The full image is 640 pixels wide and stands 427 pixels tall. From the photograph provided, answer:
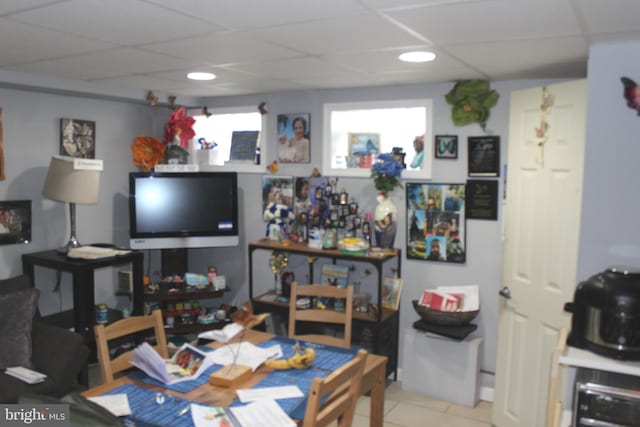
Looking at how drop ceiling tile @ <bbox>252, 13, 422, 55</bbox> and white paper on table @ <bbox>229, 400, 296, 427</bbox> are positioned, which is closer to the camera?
white paper on table @ <bbox>229, 400, 296, 427</bbox>

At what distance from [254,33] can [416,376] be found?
104 inches

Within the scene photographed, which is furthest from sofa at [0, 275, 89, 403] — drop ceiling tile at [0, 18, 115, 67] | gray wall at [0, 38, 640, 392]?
drop ceiling tile at [0, 18, 115, 67]

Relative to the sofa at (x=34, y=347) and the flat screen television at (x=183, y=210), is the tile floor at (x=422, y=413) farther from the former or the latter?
the flat screen television at (x=183, y=210)

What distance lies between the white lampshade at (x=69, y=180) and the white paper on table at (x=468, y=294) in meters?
2.60

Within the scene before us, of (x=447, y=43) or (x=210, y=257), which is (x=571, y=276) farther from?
(x=210, y=257)

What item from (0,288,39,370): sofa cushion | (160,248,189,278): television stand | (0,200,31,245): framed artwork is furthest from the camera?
(160,248,189,278): television stand

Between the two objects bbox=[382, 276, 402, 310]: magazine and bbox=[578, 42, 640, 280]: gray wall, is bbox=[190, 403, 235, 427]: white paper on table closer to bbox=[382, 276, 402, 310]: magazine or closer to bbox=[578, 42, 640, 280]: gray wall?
bbox=[578, 42, 640, 280]: gray wall

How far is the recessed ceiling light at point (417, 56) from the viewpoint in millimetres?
2713

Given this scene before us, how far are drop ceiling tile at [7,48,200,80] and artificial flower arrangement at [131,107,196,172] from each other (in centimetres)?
85

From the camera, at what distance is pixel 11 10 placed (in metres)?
2.03

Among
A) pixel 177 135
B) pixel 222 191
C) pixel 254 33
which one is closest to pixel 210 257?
pixel 222 191

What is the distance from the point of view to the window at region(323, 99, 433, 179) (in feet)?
12.9

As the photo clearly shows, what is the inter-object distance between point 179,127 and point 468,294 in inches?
105

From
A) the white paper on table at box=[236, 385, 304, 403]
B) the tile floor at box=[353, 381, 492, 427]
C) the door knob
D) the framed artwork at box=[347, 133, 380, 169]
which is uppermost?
the framed artwork at box=[347, 133, 380, 169]
